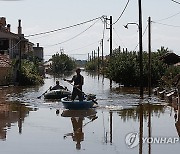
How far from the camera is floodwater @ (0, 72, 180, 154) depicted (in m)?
12.6

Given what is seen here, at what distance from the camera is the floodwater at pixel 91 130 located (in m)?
12.6

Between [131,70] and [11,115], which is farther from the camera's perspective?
[131,70]

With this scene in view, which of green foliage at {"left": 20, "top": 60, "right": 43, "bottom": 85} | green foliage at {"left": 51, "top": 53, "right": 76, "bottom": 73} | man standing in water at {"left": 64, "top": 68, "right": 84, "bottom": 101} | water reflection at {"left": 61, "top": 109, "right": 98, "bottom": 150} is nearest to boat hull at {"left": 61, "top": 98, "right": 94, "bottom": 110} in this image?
water reflection at {"left": 61, "top": 109, "right": 98, "bottom": 150}

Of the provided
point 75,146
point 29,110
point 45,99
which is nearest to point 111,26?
point 45,99

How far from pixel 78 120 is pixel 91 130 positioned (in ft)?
8.88

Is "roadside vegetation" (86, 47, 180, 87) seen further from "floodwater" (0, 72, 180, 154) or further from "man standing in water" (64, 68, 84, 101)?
"man standing in water" (64, 68, 84, 101)

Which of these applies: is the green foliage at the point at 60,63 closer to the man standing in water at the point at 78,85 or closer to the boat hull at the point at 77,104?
the man standing in water at the point at 78,85

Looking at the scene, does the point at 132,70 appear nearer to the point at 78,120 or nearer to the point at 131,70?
the point at 131,70

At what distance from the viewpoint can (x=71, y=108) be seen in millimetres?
21797

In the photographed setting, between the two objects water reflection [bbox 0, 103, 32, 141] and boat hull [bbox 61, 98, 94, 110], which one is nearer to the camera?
water reflection [bbox 0, 103, 32, 141]

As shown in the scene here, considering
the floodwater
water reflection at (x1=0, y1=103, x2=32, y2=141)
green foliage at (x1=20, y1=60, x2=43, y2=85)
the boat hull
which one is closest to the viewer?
the floodwater

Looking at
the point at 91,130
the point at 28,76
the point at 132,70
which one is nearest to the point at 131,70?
the point at 132,70

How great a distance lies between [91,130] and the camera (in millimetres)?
15875

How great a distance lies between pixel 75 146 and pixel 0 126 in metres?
4.83
